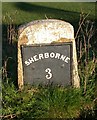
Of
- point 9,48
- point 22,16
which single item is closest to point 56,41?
Answer: point 9,48

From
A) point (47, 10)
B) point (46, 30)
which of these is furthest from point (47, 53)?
point (47, 10)

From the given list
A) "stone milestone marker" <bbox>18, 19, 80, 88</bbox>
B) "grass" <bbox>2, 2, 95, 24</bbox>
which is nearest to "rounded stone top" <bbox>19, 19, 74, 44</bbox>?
"stone milestone marker" <bbox>18, 19, 80, 88</bbox>

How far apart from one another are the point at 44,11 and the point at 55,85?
558 centimetres

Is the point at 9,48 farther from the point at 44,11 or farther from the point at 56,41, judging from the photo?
the point at 44,11

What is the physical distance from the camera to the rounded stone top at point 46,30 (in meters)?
4.82

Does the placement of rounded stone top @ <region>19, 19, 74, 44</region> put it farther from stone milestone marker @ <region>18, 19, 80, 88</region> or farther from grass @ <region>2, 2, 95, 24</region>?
grass @ <region>2, 2, 95, 24</region>

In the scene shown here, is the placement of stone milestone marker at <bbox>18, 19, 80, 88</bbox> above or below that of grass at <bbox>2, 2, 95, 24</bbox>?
below

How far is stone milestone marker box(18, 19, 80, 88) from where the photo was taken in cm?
484

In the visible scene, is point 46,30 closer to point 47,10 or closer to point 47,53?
point 47,53

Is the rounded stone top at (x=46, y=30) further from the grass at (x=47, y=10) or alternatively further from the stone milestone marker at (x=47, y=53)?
the grass at (x=47, y=10)

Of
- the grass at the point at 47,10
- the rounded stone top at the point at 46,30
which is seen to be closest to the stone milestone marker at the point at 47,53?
the rounded stone top at the point at 46,30

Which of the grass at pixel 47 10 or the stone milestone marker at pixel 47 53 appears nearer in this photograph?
the stone milestone marker at pixel 47 53

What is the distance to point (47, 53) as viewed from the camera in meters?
4.98

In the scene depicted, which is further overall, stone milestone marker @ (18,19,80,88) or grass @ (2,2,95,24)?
grass @ (2,2,95,24)
